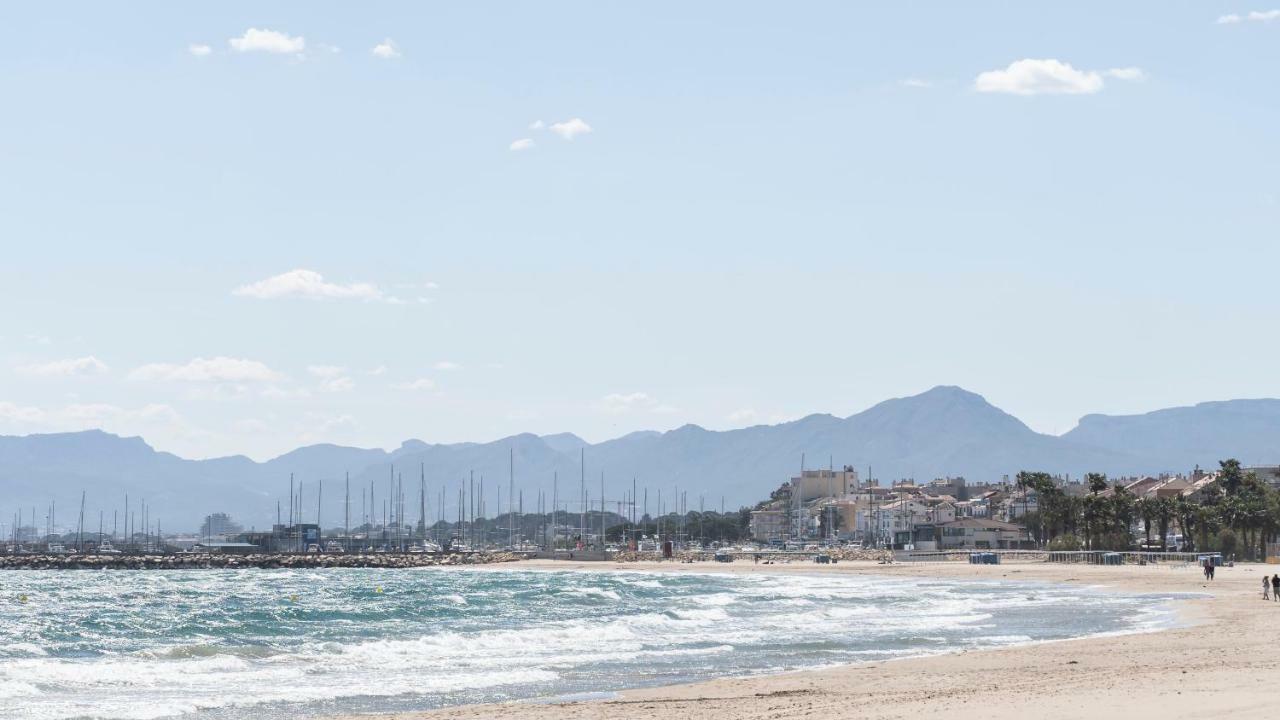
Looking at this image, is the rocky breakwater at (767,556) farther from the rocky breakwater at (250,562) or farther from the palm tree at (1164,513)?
the palm tree at (1164,513)

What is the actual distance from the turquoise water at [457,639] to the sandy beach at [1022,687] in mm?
2629

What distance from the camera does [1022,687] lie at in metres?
25.4

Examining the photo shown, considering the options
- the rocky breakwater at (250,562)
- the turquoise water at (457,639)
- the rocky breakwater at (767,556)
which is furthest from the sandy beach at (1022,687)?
the rocky breakwater at (250,562)

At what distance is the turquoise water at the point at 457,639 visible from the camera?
1214 inches

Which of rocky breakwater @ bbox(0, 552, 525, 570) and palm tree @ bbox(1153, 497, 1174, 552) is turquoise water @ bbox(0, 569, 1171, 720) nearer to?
palm tree @ bbox(1153, 497, 1174, 552)

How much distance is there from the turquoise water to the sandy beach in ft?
8.63

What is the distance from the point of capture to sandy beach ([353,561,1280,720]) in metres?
21.7

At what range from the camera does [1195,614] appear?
49.0 m

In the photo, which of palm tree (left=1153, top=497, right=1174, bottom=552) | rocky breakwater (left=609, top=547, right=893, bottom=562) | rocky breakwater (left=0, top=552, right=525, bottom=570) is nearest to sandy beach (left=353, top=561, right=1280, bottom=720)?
palm tree (left=1153, top=497, right=1174, bottom=552)

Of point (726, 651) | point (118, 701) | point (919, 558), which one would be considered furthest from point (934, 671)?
point (919, 558)

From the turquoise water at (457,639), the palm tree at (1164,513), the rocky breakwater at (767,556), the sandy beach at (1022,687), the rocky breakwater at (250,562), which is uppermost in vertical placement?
the palm tree at (1164,513)

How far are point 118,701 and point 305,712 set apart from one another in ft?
15.3

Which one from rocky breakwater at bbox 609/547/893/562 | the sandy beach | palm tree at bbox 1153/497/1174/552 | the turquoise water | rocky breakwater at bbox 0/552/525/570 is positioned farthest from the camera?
rocky breakwater at bbox 0/552/525/570

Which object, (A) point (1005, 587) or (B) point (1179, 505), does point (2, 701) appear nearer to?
(A) point (1005, 587)
